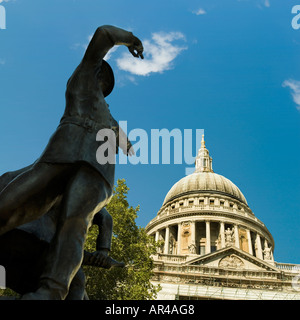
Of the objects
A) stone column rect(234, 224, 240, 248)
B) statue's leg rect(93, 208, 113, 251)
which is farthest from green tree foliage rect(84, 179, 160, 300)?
stone column rect(234, 224, 240, 248)

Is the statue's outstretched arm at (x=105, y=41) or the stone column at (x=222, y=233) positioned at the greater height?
the stone column at (x=222, y=233)

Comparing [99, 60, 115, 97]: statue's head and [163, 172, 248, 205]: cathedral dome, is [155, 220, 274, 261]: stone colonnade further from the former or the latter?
[99, 60, 115, 97]: statue's head

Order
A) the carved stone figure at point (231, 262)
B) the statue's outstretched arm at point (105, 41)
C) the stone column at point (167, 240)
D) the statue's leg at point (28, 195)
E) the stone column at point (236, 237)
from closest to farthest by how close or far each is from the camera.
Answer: the statue's leg at point (28, 195) → the statue's outstretched arm at point (105, 41) → the carved stone figure at point (231, 262) → the stone column at point (236, 237) → the stone column at point (167, 240)

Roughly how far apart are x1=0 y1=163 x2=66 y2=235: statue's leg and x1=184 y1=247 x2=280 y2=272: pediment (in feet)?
124

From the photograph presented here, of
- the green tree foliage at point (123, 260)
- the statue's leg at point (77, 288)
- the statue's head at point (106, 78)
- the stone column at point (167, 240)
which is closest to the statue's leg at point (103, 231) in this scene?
the statue's leg at point (77, 288)

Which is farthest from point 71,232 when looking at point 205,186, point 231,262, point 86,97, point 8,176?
point 205,186

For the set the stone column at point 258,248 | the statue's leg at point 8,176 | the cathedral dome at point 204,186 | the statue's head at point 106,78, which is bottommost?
the statue's leg at point 8,176

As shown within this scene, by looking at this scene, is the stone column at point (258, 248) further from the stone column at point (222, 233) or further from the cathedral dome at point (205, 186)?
the cathedral dome at point (205, 186)

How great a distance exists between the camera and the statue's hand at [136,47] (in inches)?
129

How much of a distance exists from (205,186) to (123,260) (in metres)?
47.2

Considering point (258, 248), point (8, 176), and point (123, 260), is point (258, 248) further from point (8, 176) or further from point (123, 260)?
point (8, 176)
